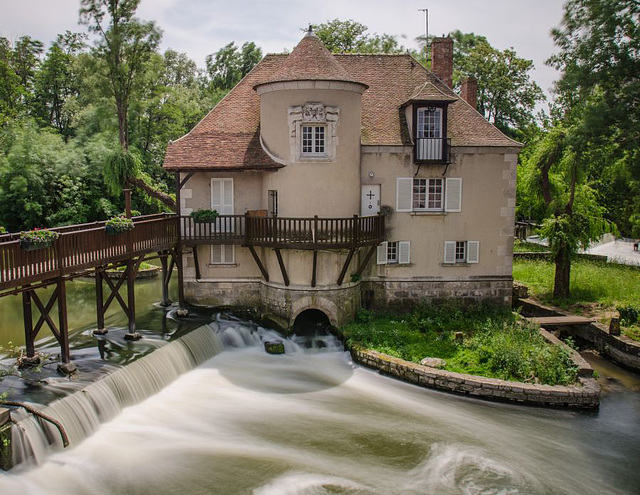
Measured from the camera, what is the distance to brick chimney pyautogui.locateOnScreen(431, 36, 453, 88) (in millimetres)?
24516

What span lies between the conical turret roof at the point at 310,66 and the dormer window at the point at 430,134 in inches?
109

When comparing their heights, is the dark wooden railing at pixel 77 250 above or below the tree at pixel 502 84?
below

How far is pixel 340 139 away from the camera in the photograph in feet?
67.3

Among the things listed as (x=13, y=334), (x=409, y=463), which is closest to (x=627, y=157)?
(x=409, y=463)

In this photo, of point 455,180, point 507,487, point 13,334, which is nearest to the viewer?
point 507,487

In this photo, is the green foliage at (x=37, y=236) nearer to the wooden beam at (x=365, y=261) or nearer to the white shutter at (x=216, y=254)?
the white shutter at (x=216, y=254)

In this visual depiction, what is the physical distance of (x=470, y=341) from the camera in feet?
62.6

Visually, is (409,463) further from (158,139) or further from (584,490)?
(158,139)

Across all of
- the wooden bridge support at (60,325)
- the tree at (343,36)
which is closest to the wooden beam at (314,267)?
the wooden bridge support at (60,325)

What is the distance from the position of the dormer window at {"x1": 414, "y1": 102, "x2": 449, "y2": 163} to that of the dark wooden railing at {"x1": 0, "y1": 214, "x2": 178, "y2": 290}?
9437mm

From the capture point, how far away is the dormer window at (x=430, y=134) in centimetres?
2125

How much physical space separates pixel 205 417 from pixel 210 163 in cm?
939

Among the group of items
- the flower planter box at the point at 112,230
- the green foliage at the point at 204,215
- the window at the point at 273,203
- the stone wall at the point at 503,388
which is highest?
the window at the point at 273,203

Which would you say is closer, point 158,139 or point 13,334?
point 13,334
